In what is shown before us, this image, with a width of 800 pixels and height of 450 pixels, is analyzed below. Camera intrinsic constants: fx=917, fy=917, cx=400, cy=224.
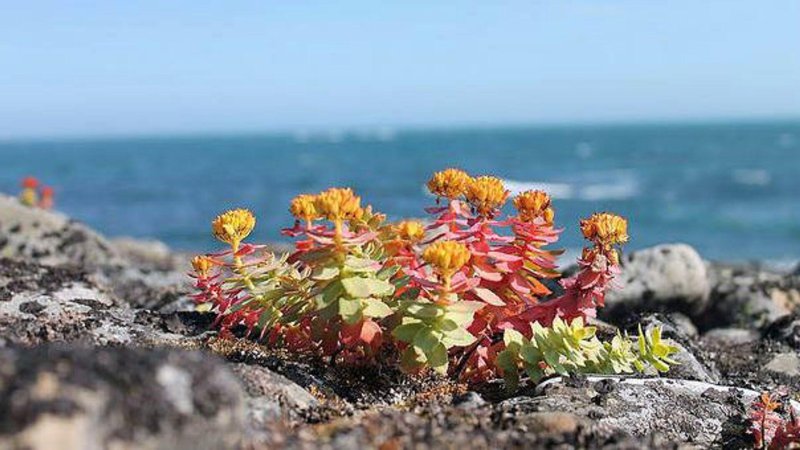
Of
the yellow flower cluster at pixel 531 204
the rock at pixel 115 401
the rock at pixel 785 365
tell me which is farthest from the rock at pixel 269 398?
the rock at pixel 785 365

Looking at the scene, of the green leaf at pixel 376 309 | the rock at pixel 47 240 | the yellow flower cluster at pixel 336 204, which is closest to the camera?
the yellow flower cluster at pixel 336 204

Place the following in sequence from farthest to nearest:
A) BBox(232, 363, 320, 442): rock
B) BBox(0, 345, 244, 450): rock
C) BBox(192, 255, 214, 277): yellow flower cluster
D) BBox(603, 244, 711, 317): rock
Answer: BBox(603, 244, 711, 317): rock, BBox(192, 255, 214, 277): yellow flower cluster, BBox(232, 363, 320, 442): rock, BBox(0, 345, 244, 450): rock

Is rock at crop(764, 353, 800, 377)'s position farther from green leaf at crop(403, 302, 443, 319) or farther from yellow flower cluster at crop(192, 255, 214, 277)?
yellow flower cluster at crop(192, 255, 214, 277)

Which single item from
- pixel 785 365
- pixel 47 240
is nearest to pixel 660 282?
pixel 785 365

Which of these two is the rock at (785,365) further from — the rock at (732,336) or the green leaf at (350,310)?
the green leaf at (350,310)

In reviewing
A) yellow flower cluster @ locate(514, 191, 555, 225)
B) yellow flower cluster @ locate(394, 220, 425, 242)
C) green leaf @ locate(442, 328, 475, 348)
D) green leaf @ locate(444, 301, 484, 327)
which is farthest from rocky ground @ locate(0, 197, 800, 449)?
yellow flower cluster @ locate(514, 191, 555, 225)

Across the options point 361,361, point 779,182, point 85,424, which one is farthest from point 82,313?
point 779,182
